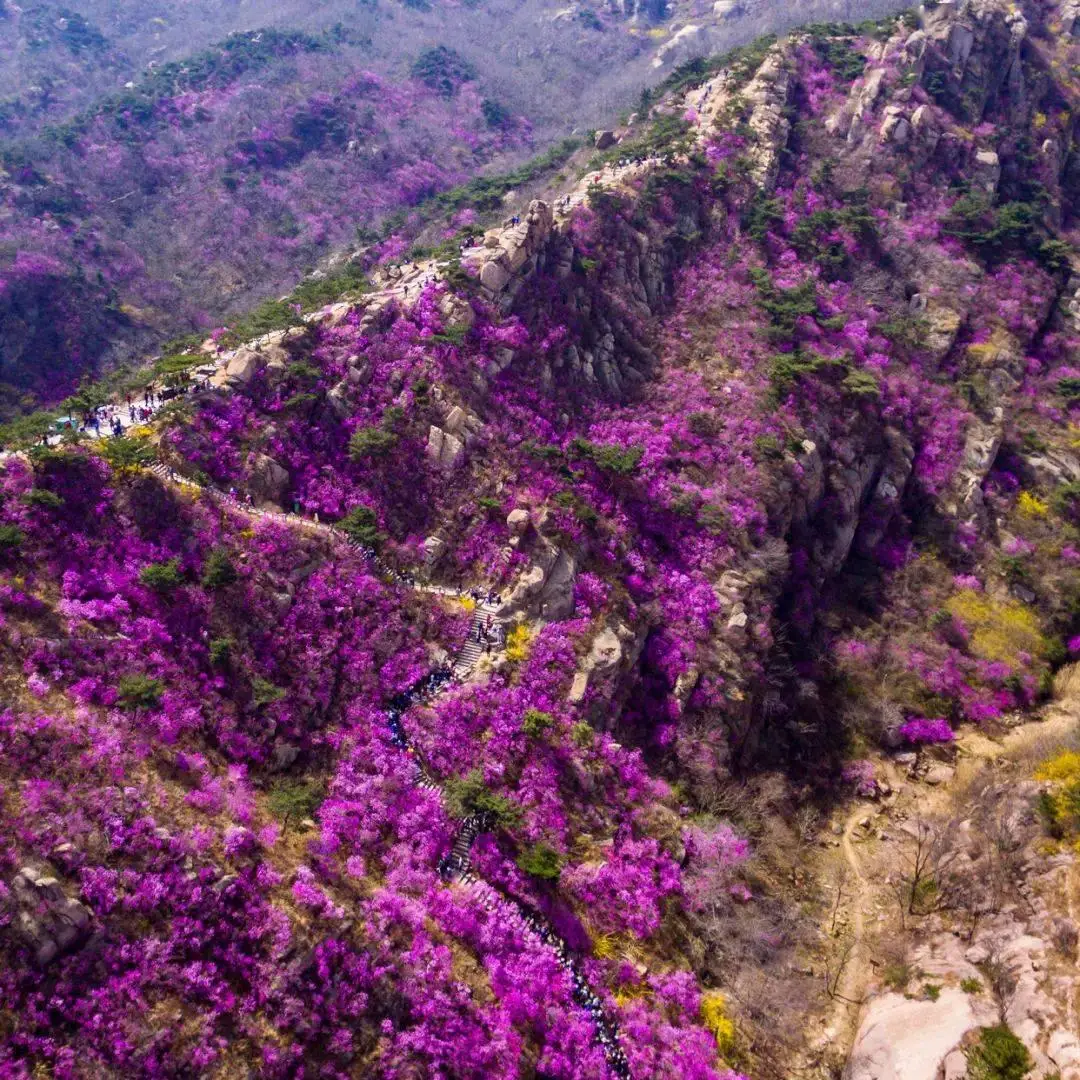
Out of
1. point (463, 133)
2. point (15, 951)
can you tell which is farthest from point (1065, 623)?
point (463, 133)

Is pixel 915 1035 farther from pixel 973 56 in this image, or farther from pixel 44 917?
pixel 973 56

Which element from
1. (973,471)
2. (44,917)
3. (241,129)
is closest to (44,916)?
(44,917)

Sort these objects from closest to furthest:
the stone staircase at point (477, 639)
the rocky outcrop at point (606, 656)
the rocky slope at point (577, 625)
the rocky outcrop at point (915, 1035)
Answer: the rocky slope at point (577, 625)
the rocky outcrop at point (915, 1035)
the stone staircase at point (477, 639)
the rocky outcrop at point (606, 656)

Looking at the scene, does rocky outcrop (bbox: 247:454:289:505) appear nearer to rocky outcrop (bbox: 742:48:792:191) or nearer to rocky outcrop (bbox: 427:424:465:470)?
rocky outcrop (bbox: 427:424:465:470)

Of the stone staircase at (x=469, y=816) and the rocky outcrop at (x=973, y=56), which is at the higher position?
the rocky outcrop at (x=973, y=56)

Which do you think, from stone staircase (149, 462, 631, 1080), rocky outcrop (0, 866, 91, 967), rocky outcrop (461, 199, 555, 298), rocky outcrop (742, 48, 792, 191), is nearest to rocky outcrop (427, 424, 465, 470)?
stone staircase (149, 462, 631, 1080)

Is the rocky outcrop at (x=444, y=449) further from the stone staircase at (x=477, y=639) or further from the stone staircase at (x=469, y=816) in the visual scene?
the stone staircase at (x=477, y=639)

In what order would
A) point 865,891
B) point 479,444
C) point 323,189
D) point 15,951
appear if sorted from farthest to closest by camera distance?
point 323,189
point 479,444
point 865,891
point 15,951

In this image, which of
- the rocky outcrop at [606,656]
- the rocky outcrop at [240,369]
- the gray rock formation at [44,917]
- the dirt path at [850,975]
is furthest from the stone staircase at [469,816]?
the gray rock formation at [44,917]

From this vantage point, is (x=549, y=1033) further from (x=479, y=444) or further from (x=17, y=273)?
(x=17, y=273)
